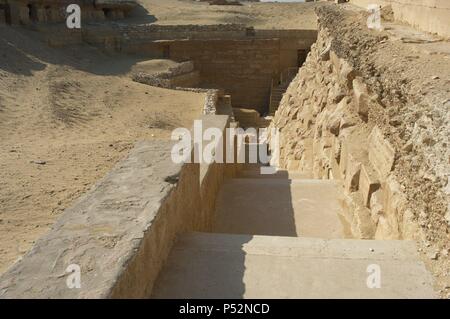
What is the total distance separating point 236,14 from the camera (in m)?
23.0

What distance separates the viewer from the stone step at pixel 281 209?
460cm

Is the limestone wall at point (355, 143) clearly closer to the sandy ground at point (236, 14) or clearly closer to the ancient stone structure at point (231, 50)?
the ancient stone structure at point (231, 50)

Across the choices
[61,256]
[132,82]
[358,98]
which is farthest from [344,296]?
[132,82]

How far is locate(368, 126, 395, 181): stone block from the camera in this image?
4.04 m

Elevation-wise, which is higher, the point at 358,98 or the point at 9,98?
the point at 358,98

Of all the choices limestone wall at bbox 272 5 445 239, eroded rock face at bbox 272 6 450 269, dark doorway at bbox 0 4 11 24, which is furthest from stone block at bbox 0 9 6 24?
eroded rock face at bbox 272 6 450 269

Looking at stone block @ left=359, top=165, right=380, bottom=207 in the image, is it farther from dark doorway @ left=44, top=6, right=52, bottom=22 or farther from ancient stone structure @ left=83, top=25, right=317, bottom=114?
dark doorway @ left=44, top=6, right=52, bottom=22

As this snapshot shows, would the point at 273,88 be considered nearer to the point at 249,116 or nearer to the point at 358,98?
the point at 249,116

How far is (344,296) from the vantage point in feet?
8.30

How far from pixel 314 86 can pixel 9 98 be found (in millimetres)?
7153

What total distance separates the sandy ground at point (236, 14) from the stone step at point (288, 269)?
60.7 ft

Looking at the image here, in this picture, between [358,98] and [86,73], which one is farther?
[86,73]

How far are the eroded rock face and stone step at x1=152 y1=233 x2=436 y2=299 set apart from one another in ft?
0.98

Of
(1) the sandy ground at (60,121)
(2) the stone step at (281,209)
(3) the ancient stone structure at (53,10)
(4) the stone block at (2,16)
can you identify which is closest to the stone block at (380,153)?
(2) the stone step at (281,209)
